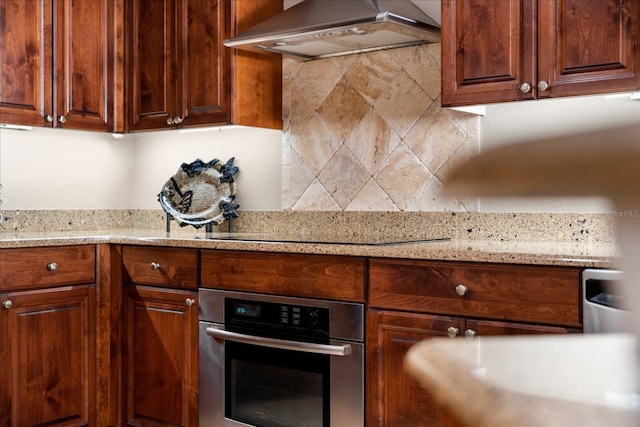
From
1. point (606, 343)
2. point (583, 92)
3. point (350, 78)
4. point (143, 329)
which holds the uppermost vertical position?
point (350, 78)

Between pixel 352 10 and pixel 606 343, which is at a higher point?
pixel 352 10

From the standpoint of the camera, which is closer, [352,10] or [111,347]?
[352,10]

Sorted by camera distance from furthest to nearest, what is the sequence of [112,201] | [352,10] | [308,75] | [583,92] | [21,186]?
[112,201] → [21,186] → [308,75] → [352,10] → [583,92]

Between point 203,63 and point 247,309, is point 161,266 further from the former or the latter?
point 203,63

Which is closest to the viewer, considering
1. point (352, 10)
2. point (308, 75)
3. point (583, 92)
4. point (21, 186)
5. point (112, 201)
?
point (583, 92)

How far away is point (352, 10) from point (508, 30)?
0.57m

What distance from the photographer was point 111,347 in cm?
320

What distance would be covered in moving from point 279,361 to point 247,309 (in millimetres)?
225

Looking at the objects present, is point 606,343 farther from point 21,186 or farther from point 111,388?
point 21,186

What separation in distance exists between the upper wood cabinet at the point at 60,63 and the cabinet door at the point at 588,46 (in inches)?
81.4

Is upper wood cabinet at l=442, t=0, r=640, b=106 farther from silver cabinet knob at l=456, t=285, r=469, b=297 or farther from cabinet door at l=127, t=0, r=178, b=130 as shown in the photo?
cabinet door at l=127, t=0, r=178, b=130

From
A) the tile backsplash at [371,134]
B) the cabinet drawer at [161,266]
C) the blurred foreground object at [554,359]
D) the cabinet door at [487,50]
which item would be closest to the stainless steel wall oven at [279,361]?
the cabinet drawer at [161,266]

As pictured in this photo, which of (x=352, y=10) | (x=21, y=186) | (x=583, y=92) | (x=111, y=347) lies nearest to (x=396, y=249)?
(x=583, y=92)

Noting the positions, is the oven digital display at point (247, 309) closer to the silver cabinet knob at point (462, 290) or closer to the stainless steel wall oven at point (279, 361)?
the stainless steel wall oven at point (279, 361)
